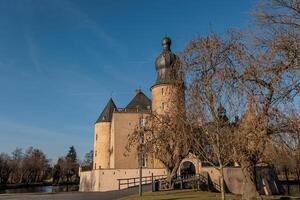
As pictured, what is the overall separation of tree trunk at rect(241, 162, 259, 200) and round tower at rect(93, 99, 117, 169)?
34759mm

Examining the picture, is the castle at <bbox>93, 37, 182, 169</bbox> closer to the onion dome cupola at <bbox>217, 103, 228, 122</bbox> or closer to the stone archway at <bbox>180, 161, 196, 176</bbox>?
the stone archway at <bbox>180, 161, 196, 176</bbox>

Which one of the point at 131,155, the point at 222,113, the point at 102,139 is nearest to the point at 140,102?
the point at 102,139

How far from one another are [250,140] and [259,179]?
25.6 meters

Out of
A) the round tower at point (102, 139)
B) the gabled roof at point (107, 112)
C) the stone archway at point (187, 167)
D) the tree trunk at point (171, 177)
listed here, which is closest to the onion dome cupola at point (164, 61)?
the stone archway at point (187, 167)

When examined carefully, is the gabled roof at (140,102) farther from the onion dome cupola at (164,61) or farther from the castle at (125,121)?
the onion dome cupola at (164,61)

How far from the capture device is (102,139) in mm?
48750

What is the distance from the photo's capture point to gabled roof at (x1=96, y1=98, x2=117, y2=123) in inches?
1951

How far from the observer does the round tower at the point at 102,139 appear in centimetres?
4819

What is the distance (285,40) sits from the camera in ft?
41.2

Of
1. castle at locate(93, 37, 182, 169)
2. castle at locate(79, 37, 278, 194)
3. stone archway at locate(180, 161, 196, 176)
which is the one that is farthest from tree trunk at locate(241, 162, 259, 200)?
stone archway at locate(180, 161, 196, 176)

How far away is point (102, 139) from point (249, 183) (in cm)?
3577

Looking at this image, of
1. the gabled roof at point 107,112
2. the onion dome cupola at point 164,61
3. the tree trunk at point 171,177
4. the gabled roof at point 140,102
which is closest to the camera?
the tree trunk at point 171,177

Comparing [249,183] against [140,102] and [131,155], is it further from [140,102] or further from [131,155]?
[140,102]

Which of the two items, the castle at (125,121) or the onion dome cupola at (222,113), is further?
the castle at (125,121)
